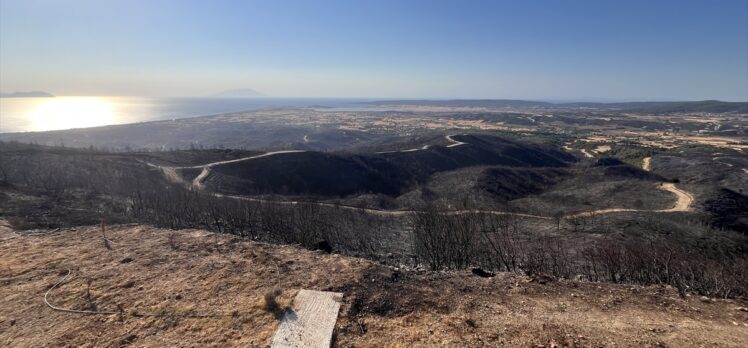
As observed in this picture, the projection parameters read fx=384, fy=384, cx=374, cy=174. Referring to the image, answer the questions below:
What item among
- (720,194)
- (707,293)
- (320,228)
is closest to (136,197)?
(320,228)

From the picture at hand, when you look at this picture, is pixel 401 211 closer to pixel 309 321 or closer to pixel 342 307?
pixel 342 307

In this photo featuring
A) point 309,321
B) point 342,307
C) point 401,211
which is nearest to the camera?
point 309,321

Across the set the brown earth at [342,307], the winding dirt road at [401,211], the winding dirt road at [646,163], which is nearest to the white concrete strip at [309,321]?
the brown earth at [342,307]

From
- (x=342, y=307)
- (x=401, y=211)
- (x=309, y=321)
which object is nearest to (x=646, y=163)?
(x=401, y=211)

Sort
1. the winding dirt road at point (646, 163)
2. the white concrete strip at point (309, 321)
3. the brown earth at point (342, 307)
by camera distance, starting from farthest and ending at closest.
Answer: the winding dirt road at point (646, 163) → the brown earth at point (342, 307) → the white concrete strip at point (309, 321)

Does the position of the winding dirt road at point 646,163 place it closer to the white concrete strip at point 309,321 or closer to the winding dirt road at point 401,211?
the winding dirt road at point 401,211

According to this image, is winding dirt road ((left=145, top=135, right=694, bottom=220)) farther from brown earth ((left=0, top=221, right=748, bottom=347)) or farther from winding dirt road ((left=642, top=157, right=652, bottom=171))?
winding dirt road ((left=642, top=157, right=652, bottom=171))

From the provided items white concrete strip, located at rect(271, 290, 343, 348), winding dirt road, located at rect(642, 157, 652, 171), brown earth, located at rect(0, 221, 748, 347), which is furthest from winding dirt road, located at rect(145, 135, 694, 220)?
winding dirt road, located at rect(642, 157, 652, 171)

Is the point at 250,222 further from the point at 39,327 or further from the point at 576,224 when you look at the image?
the point at 576,224

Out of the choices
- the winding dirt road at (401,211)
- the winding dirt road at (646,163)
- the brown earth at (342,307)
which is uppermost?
the brown earth at (342,307)
